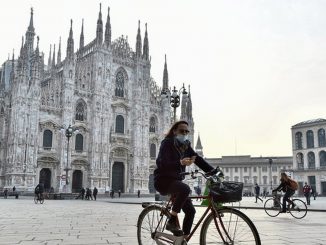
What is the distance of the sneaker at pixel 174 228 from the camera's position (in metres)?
4.21

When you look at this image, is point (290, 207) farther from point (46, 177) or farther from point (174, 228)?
point (46, 177)

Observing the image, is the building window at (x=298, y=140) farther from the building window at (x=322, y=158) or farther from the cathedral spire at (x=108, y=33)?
the cathedral spire at (x=108, y=33)

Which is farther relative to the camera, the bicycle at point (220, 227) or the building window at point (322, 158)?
the building window at point (322, 158)

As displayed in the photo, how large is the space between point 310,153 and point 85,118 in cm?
3966

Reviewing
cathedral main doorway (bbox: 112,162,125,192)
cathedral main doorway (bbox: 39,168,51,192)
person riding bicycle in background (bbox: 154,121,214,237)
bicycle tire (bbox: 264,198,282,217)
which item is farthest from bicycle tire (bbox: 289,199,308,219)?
cathedral main doorway (bbox: 112,162,125,192)

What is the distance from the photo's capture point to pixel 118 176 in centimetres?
4731

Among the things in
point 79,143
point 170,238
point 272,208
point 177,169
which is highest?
point 79,143

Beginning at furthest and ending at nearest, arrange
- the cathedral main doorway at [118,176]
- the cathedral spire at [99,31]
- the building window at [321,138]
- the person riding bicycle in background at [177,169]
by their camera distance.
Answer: the building window at [321,138]
the cathedral main doorway at [118,176]
the cathedral spire at [99,31]
the person riding bicycle in background at [177,169]

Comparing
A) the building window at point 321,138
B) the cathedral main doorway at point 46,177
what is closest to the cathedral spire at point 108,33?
the cathedral main doorway at point 46,177

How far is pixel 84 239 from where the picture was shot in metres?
6.55

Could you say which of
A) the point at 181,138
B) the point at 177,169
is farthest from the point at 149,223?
the point at 181,138

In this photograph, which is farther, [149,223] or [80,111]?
[80,111]

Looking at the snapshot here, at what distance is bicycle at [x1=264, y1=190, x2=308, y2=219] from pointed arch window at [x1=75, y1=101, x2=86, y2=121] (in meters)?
34.4

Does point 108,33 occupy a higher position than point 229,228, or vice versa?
point 108,33
